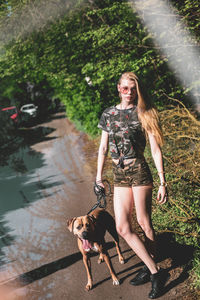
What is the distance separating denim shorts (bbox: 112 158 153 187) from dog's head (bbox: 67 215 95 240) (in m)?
0.68

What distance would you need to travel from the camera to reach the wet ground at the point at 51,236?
3354 millimetres

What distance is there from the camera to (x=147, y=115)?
8.75ft

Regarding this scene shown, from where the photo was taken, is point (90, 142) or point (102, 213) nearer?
point (102, 213)

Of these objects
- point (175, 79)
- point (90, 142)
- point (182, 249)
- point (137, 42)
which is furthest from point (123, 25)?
point (182, 249)

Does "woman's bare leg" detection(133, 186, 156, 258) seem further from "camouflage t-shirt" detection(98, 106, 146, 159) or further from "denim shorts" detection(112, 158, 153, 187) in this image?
"camouflage t-shirt" detection(98, 106, 146, 159)

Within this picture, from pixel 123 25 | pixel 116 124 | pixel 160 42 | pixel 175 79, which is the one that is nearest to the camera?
pixel 116 124

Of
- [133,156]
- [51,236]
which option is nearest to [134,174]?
[133,156]

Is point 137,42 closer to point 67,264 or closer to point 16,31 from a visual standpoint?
point 67,264

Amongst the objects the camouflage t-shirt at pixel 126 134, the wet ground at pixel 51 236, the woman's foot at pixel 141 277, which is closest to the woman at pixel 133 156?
the camouflage t-shirt at pixel 126 134

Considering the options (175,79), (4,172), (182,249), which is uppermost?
(175,79)

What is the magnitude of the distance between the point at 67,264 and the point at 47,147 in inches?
334

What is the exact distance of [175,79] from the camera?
8000 mm

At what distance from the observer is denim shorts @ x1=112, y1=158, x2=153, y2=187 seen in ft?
8.86

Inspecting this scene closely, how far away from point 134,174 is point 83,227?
35.7 inches
